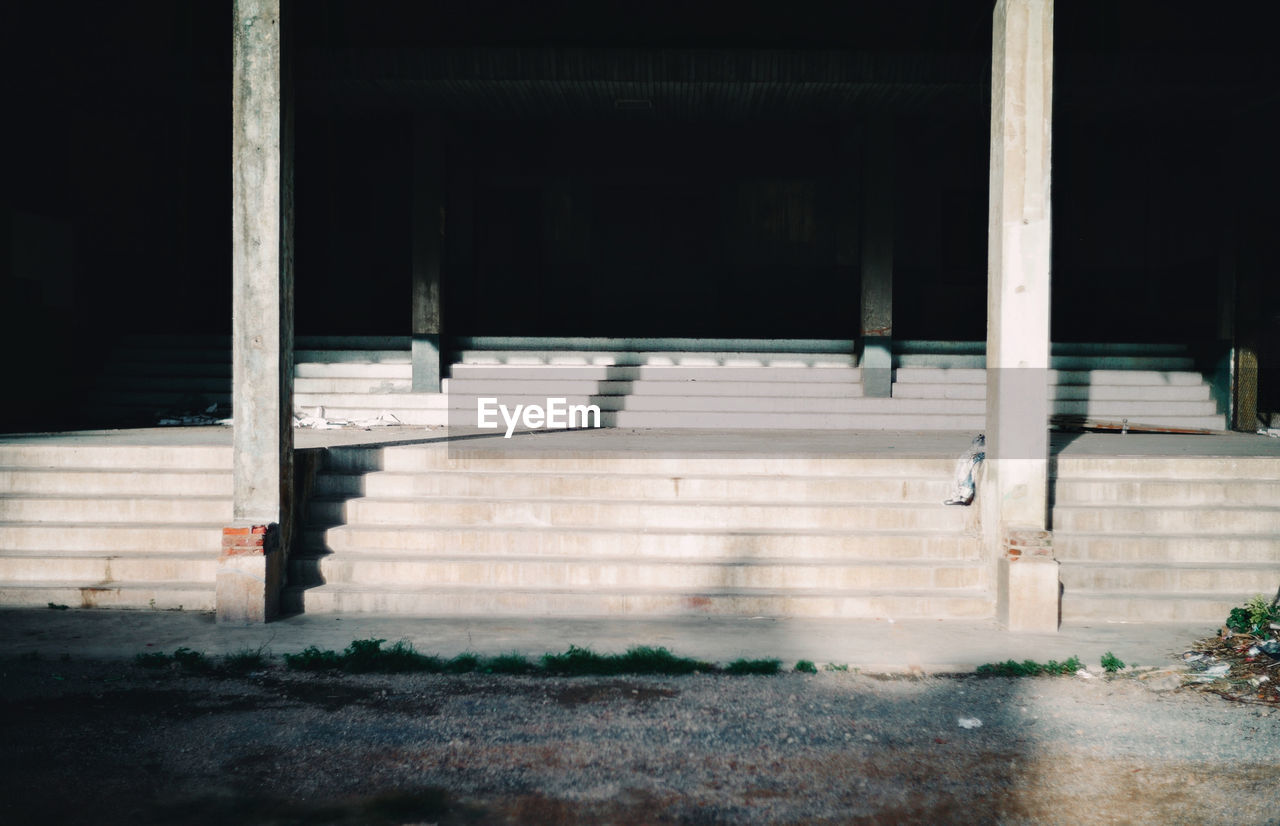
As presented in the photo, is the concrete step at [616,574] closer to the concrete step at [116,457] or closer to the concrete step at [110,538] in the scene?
the concrete step at [110,538]

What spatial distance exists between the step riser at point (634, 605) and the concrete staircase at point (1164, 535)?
1069mm

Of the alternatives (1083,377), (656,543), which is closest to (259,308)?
(656,543)

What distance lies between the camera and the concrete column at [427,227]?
11.3 m

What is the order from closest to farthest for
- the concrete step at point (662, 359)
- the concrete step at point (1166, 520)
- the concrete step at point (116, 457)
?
the concrete step at point (1166, 520), the concrete step at point (116, 457), the concrete step at point (662, 359)

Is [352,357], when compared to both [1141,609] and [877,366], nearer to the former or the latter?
[877,366]

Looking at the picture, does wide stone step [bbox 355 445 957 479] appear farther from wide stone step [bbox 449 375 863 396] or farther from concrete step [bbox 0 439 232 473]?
wide stone step [bbox 449 375 863 396]

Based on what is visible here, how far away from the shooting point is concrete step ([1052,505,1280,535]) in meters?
6.79

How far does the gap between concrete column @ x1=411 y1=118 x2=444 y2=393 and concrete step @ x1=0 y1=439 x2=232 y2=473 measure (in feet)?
14.3

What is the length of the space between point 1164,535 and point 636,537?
4190mm

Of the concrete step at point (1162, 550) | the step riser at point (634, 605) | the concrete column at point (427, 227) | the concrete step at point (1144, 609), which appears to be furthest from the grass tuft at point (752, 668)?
the concrete column at point (427, 227)

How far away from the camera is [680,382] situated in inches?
457

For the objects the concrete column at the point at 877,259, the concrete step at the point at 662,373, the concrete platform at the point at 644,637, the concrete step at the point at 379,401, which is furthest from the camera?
the concrete step at the point at 662,373

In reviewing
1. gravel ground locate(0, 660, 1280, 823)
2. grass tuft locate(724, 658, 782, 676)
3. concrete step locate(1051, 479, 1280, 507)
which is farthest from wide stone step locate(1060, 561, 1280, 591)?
grass tuft locate(724, 658, 782, 676)

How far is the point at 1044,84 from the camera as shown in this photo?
598 centimetres
